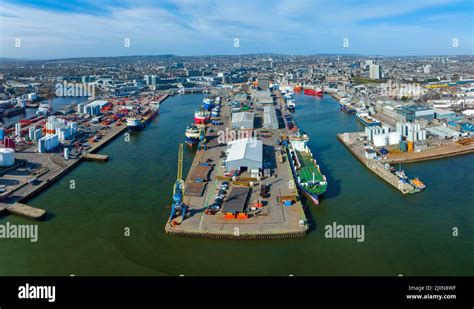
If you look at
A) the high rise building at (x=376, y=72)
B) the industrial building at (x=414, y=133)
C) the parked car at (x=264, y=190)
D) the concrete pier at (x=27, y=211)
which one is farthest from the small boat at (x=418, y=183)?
the high rise building at (x=376, y=72)

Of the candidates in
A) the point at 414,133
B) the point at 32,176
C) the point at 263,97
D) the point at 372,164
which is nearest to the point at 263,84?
the point at 263,97

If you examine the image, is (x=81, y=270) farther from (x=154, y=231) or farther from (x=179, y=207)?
(x=179, y=207)

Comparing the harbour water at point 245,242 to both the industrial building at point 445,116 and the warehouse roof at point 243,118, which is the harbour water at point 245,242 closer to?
the warehouse roof at point 243,118

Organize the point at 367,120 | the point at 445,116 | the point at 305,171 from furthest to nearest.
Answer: the point at 367,120 < the point at 445,116 < the point at 305,171

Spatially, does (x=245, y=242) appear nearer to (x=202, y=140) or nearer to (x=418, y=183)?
(x=418, y=183)

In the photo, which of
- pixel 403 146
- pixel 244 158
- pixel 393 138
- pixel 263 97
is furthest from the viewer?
pixel 263 97

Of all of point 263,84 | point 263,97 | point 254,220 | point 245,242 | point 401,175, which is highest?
point 263,84

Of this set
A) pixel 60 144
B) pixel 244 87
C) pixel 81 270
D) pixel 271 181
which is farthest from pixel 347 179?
pixel 244 87
